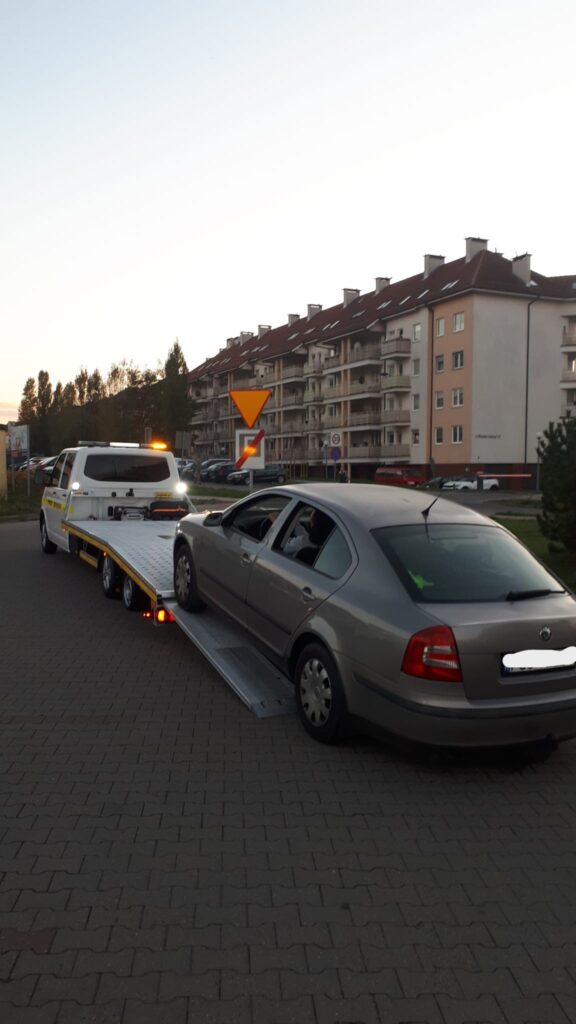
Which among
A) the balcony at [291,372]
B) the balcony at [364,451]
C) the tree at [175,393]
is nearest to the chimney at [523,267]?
the balcony at [364,451]

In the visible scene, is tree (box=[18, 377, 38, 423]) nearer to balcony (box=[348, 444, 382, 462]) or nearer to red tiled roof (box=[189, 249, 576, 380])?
red tiled roof (box=[189, 249, 576, 380])

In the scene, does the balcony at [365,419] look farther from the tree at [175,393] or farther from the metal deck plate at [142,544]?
the metal deck plate at [142,544]

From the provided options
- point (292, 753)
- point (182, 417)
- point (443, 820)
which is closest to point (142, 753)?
point (292, 753)

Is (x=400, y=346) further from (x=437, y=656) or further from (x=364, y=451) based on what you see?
(x=437, y=656)

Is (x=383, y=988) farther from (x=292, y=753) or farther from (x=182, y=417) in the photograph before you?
(x=182, y=417)

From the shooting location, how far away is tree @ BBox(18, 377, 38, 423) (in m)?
106

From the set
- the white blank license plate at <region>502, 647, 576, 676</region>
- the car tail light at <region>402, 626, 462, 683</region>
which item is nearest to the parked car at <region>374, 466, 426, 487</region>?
the white blank license plate at <region>502, 647, 576, 676</region>

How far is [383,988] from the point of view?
2.67m

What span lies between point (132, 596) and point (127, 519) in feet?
7.95

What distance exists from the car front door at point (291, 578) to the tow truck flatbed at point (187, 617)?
0.29 meters

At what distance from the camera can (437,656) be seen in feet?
13.5

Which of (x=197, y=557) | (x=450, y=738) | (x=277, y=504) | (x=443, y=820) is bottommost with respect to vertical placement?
(x=443, y=820)

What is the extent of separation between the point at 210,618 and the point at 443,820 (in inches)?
135

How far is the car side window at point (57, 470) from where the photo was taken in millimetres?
11820
